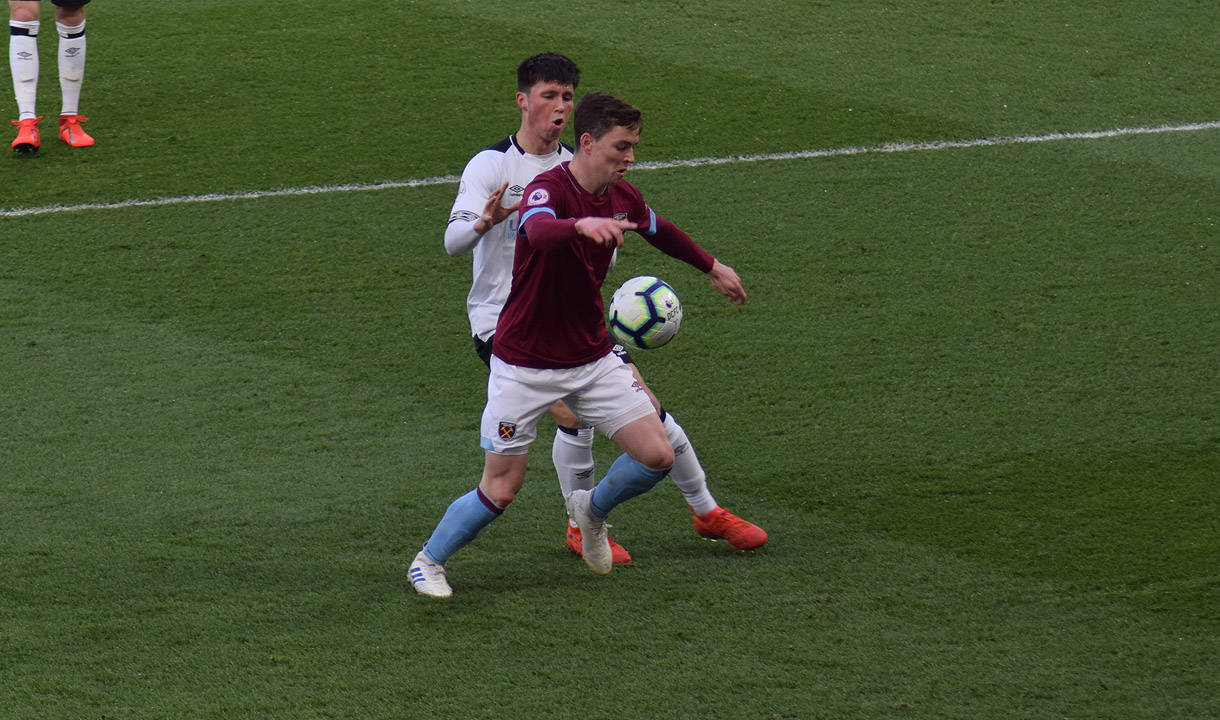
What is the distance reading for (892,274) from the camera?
23.8 ft

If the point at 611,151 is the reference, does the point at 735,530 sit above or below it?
below

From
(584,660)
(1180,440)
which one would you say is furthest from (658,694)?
(1180,440)

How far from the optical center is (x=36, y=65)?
838 centimetres

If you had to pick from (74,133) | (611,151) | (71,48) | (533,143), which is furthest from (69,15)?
(611,151)

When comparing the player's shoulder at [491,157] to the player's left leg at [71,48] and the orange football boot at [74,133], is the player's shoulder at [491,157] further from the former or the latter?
the orange football boot at [74,133]

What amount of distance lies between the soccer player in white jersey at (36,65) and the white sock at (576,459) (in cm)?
534

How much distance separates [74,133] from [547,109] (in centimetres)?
535

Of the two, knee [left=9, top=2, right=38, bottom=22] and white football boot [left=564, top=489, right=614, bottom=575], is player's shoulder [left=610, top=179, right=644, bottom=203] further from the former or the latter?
knee [left=9, top=2, right=38, bottom=22]

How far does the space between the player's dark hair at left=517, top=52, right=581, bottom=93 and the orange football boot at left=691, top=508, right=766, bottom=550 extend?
1.69m

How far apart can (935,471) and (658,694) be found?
6.46 ft

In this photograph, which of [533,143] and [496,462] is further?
[533,143]

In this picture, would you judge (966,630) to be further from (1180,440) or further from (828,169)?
(828,169)

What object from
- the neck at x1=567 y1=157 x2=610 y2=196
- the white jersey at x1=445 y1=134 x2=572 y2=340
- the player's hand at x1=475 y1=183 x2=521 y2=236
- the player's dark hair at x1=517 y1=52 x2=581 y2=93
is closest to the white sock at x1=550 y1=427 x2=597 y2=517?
the white jersey at x1=445 y1=134 x2=572 y2=340

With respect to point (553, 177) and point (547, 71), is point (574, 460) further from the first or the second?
point (547, 71)
